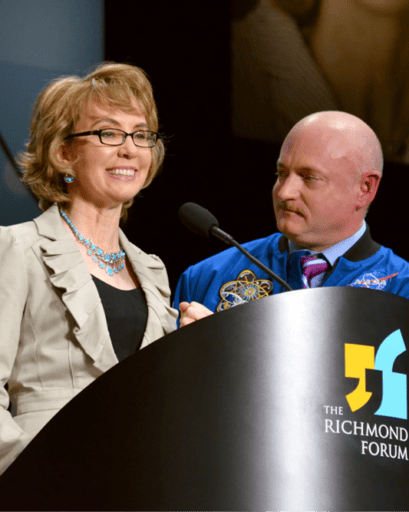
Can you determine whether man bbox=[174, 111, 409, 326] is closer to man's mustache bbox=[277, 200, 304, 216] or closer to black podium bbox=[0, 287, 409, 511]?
man's mustache bbox=[277, 200, 304, 216]

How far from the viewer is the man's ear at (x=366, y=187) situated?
212 centimetres

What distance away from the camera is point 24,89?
2082 millimetres

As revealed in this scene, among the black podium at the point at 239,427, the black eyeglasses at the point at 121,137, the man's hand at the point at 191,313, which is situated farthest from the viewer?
the black eyeglasses at the point at 121,137

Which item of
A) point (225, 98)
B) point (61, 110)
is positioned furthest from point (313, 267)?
point (61, 110)

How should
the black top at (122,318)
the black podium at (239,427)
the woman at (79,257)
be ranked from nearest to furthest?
1. the black podium at (239,427)
2. the woman at (79,257)
3. the black top at (122,318)

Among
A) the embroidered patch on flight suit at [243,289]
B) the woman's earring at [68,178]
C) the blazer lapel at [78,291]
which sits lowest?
the embroidered patch on flight suit at [243,289]

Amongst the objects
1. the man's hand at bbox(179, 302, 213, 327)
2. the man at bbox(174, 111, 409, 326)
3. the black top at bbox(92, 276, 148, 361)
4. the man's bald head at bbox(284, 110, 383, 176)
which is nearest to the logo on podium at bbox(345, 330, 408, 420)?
the man's hand at bbox(179, 302, 213, 327)

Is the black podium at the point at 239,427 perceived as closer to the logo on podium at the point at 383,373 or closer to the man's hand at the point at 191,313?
the logo on podium at the point at 383,373

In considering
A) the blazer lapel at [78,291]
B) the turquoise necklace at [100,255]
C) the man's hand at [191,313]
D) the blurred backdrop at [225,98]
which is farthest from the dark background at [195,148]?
the man's hand at [191,313]

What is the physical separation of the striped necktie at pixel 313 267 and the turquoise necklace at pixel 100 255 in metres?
0.68

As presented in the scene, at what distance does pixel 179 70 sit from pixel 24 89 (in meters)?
0.59

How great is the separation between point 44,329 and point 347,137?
1175mm

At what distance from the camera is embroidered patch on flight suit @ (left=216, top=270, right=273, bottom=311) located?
2.06m

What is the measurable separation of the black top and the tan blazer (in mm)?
69
